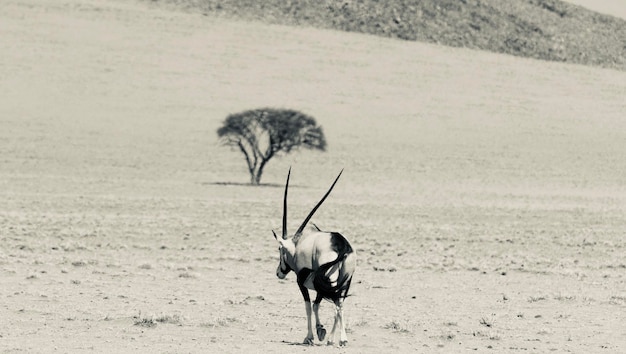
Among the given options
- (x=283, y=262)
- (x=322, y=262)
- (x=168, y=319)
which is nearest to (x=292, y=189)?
(x=168, y=319)

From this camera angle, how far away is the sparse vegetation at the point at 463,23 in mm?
96500

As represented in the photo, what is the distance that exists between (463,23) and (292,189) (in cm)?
6210

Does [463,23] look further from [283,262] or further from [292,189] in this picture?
[283,262]

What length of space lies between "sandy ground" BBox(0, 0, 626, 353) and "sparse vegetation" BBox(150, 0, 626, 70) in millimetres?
7035

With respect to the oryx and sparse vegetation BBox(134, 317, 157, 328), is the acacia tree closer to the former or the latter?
sparse vegetation BBox(134, 317, 157, 328)

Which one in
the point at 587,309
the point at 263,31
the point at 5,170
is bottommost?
the point at 5,170

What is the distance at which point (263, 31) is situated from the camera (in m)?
86.3

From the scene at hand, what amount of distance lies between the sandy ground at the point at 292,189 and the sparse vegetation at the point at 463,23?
7035 millimetres

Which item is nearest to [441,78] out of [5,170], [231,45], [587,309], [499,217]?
[231,45]

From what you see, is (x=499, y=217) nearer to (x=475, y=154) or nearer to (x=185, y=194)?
(x=185, y=194)

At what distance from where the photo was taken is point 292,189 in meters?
43.8

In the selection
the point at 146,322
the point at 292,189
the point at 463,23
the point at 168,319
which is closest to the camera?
the point at 146,322

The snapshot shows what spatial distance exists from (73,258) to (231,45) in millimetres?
62028

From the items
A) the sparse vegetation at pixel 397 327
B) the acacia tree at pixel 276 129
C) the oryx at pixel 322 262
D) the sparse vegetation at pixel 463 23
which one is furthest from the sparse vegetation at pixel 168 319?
the sparse vegetation at pixel 463 23
